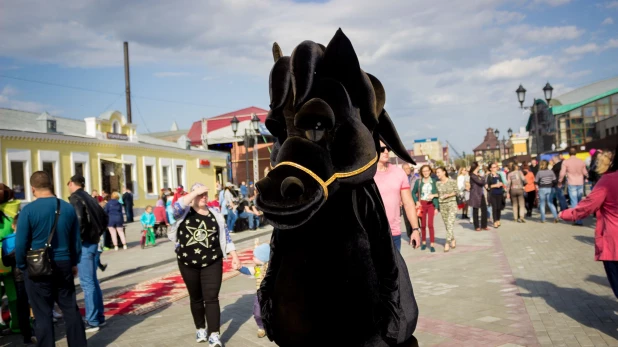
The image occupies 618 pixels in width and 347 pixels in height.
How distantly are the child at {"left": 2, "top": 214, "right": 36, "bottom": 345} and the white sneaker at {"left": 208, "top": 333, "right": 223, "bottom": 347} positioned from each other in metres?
2.48

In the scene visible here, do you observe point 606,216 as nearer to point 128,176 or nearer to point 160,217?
point 160,217

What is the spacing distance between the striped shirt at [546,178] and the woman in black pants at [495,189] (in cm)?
106

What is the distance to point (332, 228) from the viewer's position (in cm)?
242

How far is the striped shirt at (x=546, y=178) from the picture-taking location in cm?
1539

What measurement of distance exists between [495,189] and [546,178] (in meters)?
1.48

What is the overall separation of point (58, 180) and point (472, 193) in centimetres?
1894

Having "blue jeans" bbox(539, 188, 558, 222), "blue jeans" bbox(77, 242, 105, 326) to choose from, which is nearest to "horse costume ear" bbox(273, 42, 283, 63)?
"blue jeans" bbox(77, 242, 105, 326)

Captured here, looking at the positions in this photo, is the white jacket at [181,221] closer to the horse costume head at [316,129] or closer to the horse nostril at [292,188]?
the horse costume head at [316,129]

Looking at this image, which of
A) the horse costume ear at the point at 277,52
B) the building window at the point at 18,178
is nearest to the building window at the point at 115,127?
the building window at the point at 18,178

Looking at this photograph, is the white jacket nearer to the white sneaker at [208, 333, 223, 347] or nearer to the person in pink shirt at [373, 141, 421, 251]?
the white sneaker at [208, 333, 223, 347]

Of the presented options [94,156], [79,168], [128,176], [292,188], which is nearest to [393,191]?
[292,188]

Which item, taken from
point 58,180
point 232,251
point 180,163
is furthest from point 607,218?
point 180,163

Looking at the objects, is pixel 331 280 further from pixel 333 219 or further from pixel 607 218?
pixel 607 218

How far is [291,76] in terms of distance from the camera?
8.09 feet
